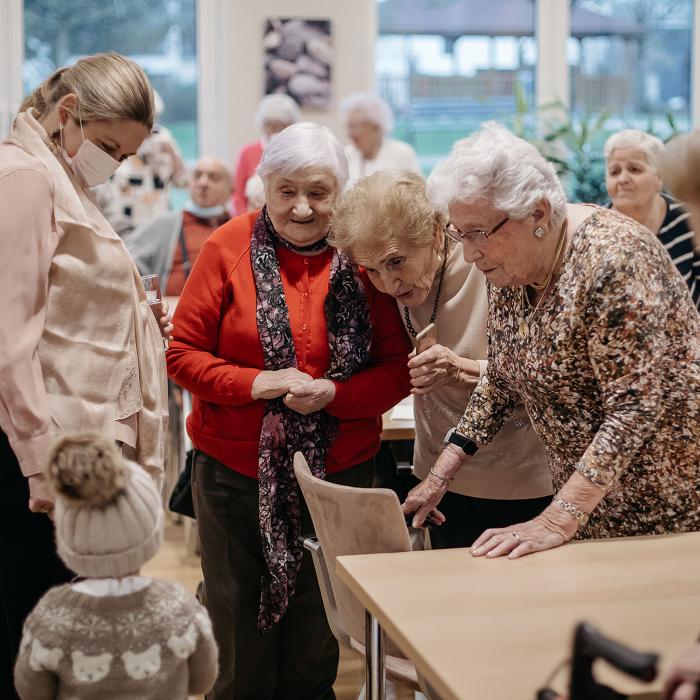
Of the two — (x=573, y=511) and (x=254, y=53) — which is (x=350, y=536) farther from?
(x=254, y=53)

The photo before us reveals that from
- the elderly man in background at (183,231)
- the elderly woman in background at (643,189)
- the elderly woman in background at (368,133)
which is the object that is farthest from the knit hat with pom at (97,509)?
the elderly woman in background at (368,133)

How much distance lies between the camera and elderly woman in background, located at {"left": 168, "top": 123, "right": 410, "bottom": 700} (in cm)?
235

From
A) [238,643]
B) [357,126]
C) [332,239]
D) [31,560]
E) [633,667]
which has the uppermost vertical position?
[357,126]

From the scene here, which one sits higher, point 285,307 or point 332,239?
point 332,239

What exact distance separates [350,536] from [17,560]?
0.67 meters

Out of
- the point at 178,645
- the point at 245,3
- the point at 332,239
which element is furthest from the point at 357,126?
the point at 178,645

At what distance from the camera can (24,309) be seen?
1888 millimetres

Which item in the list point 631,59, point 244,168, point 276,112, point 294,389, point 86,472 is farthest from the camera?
point 631,59

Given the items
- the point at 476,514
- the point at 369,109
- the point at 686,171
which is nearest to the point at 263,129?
the point at 369,109

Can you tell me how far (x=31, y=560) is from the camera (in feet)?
6.75

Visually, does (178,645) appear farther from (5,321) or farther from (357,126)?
(357,126)

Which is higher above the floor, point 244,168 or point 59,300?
point 244,168

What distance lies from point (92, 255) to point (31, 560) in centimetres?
62

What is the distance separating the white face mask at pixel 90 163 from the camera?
2.04 m
